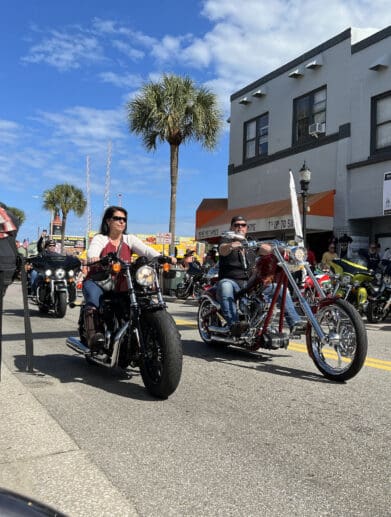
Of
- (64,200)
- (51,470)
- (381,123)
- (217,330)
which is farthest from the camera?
(64,200)

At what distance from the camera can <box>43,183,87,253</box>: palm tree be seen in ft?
178

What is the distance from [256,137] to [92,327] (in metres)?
19.5

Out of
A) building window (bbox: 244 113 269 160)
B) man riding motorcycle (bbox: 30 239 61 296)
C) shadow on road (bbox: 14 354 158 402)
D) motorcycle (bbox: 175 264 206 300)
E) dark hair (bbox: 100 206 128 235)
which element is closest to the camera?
shadow on road (bbox: 14 354 158 402)

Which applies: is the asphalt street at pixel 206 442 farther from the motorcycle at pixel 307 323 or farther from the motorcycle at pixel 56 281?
the motorcycle at pixel 56 281

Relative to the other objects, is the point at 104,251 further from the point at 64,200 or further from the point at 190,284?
the point at 64,200

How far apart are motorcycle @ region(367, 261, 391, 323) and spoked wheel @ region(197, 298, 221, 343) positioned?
16.5 ft

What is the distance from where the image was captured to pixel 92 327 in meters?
5.23

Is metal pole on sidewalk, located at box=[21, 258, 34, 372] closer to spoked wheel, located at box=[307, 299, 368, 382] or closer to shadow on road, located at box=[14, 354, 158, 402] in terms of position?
shadow on road, located at box=[14, 354, 158, 402]

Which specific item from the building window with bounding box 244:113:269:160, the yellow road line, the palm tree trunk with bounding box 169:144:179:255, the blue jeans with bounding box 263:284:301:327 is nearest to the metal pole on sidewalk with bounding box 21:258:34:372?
the blue jeans with bounding box 263:284:301:327

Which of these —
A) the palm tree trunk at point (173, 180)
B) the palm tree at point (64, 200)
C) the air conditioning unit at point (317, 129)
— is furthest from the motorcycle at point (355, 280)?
the palm tree at point (64, 200)

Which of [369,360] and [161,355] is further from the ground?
[161,355]

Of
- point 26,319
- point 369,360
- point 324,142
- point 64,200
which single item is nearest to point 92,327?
point 26,319

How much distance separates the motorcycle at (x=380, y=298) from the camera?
10930mm

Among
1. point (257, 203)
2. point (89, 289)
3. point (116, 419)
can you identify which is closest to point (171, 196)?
point (257, 203)
